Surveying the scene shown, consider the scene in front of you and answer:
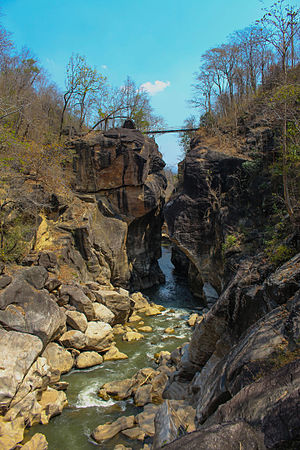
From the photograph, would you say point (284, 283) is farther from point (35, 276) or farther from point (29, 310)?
point (35, 276)

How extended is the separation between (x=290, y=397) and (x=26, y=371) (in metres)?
7.45

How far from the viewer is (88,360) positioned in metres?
10.5

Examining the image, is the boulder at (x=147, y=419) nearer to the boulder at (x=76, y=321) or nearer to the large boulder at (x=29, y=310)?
the large boulder at (x=29, y=310)

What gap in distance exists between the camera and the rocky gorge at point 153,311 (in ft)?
13.3

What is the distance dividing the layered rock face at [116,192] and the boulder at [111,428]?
11.7m

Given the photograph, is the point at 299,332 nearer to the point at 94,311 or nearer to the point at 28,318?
the point at 28,318

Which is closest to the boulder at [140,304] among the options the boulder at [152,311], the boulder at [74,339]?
the boulder at [152,311]

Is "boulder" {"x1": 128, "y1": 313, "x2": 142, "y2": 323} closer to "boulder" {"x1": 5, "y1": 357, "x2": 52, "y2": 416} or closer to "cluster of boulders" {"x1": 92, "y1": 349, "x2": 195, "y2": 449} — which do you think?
"cluster of boulders" {"x1": 92, "y1": 349, "x2": 195, "y2": 449}

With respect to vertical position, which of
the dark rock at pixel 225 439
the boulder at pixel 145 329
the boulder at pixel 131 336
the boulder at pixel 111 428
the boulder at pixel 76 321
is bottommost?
the boulder at pixel 145 329

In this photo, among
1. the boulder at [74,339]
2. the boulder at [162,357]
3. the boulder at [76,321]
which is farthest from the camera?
the boulder at [76,321]

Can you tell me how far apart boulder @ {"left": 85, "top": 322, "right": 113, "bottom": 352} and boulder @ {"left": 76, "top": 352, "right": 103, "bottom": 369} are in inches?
20.4

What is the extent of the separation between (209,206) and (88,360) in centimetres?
1135

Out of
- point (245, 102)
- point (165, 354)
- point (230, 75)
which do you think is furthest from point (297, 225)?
point (230, 75)

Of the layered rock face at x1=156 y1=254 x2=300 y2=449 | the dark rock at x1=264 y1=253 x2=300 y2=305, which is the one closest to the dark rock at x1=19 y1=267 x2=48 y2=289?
the layered rock face at x1=156 y1=254 x2=300 y2=449
